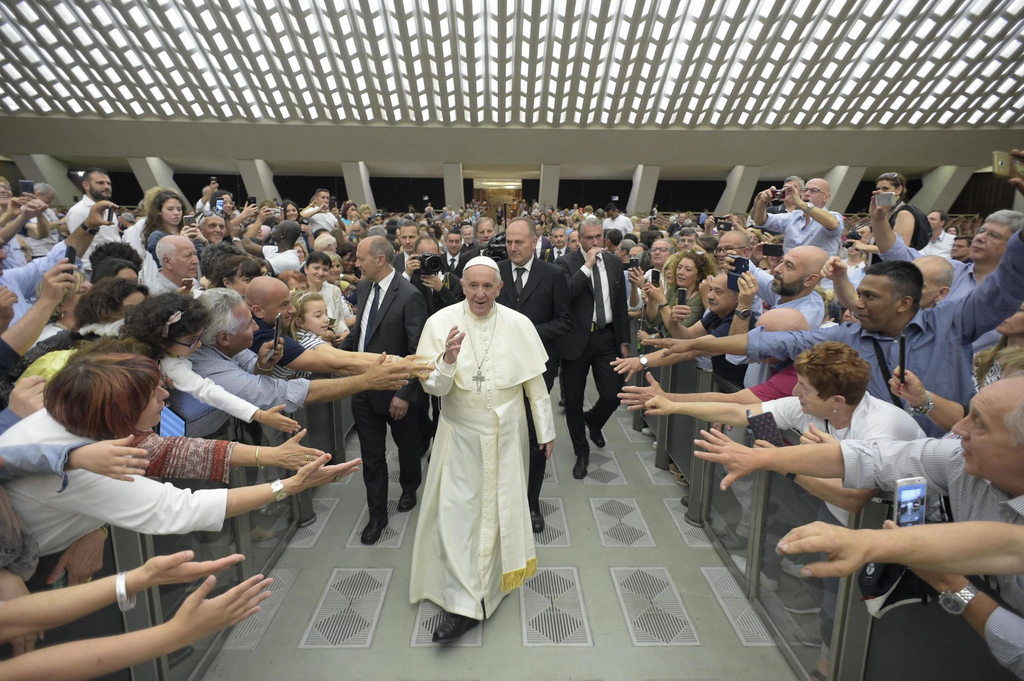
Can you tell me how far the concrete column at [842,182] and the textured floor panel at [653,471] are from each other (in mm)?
22605

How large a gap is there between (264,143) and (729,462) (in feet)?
79.8

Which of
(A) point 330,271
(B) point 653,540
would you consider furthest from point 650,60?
(B) point 653,540

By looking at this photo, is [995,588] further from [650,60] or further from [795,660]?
[650,60]

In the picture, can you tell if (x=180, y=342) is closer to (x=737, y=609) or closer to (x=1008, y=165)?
(x=737, y=609)

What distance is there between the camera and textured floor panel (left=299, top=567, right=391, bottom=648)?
299 centimetres

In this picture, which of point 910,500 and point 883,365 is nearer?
point 910,500

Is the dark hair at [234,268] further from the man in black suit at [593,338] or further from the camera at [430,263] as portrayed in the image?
the man in black suit at [593,338]

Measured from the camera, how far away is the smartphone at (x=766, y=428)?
2.46 m

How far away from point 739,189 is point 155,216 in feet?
79.7

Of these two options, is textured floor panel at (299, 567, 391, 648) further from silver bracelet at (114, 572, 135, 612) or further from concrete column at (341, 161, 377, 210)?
concrete column at (341, 161, 377, 210)

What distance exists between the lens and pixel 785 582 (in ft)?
9.38

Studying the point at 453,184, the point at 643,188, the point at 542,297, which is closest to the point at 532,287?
the point at 542,297

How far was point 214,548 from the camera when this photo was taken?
288cm

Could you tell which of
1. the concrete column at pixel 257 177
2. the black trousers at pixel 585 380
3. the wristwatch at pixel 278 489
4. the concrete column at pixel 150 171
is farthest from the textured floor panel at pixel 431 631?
the concrete column at pixel 150 171
